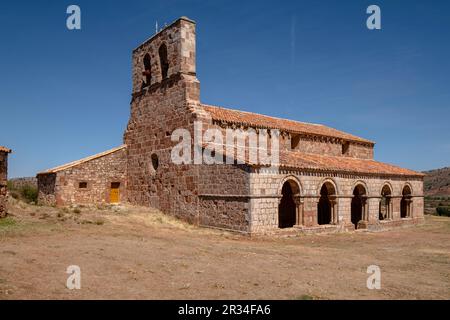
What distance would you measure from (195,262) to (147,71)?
14.0 meters

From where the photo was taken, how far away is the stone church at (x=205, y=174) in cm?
1612

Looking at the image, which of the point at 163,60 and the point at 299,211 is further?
the point at 163,60

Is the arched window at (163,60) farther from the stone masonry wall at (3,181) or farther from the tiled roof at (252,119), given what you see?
the stone masonry wall at (3,181)

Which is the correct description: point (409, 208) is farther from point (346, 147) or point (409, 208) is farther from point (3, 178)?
point (3, 178)

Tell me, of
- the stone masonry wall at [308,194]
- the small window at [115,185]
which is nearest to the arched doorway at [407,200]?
the stone masonry wall at [308,194]

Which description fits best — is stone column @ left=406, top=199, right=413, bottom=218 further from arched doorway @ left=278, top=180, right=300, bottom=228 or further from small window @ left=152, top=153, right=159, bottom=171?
small window @ left=152, top=153, right=159, bottom=171

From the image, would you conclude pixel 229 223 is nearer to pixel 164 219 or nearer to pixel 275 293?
pixel 164 219

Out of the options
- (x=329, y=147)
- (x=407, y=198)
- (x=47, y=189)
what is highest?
(x=329, y=147)

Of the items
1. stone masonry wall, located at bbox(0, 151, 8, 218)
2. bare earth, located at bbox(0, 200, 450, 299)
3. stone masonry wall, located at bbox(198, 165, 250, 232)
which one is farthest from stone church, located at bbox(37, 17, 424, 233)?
stone masonry wall, located at bbox(0, 151, 8, 218)

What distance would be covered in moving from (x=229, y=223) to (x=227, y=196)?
1.10m

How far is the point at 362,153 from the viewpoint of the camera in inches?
1091

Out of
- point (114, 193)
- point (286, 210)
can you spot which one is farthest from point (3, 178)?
point (286, 210)

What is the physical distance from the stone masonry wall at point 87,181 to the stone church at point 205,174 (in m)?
0.05

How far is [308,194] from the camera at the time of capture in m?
17.5
